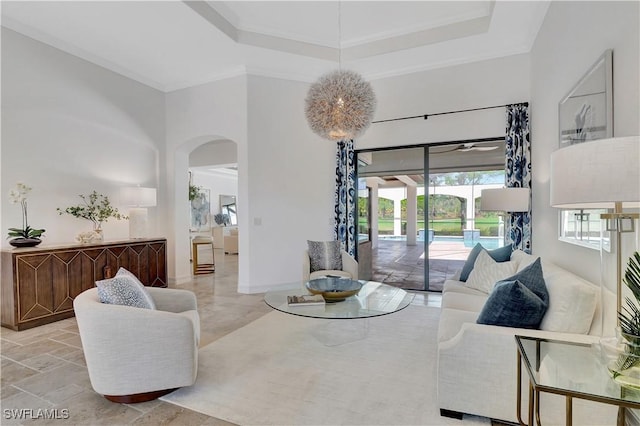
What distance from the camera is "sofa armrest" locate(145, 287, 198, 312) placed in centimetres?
280

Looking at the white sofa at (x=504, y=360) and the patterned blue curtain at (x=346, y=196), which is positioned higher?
the patterned blue curtain at (x=346, y=196)

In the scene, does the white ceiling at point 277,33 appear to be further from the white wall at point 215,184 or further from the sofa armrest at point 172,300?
the white wall at point 215,184

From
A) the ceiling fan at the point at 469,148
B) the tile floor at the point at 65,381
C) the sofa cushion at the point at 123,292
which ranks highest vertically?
the ceiling fan at the point at 469,148

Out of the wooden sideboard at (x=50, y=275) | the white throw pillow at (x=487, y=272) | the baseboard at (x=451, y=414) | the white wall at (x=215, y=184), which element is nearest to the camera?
the baseboard at (x=451, y=414)

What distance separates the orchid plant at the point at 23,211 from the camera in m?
3.78

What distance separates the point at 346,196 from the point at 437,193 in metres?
1.53

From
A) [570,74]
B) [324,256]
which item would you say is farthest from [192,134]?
[570,74]

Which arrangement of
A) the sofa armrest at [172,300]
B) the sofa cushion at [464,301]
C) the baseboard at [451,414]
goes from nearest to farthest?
1. the baseboard at [451,414]
2. the sofa armrest at [172,300]
3. the sofa cushion at [464,301]

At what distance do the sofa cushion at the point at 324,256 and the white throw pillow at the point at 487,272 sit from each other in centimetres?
176

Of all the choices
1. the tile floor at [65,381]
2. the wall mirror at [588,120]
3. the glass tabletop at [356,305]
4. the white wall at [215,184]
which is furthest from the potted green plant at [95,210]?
the white wall at [215,184]

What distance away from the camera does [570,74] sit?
2898 millimetres

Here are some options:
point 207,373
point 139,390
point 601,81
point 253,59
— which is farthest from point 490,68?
point 139,390

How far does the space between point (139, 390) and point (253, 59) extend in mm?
4498

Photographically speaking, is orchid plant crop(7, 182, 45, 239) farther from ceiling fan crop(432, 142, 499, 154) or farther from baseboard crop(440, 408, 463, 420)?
ceiling fan crop(432, 142, 499, 154)
